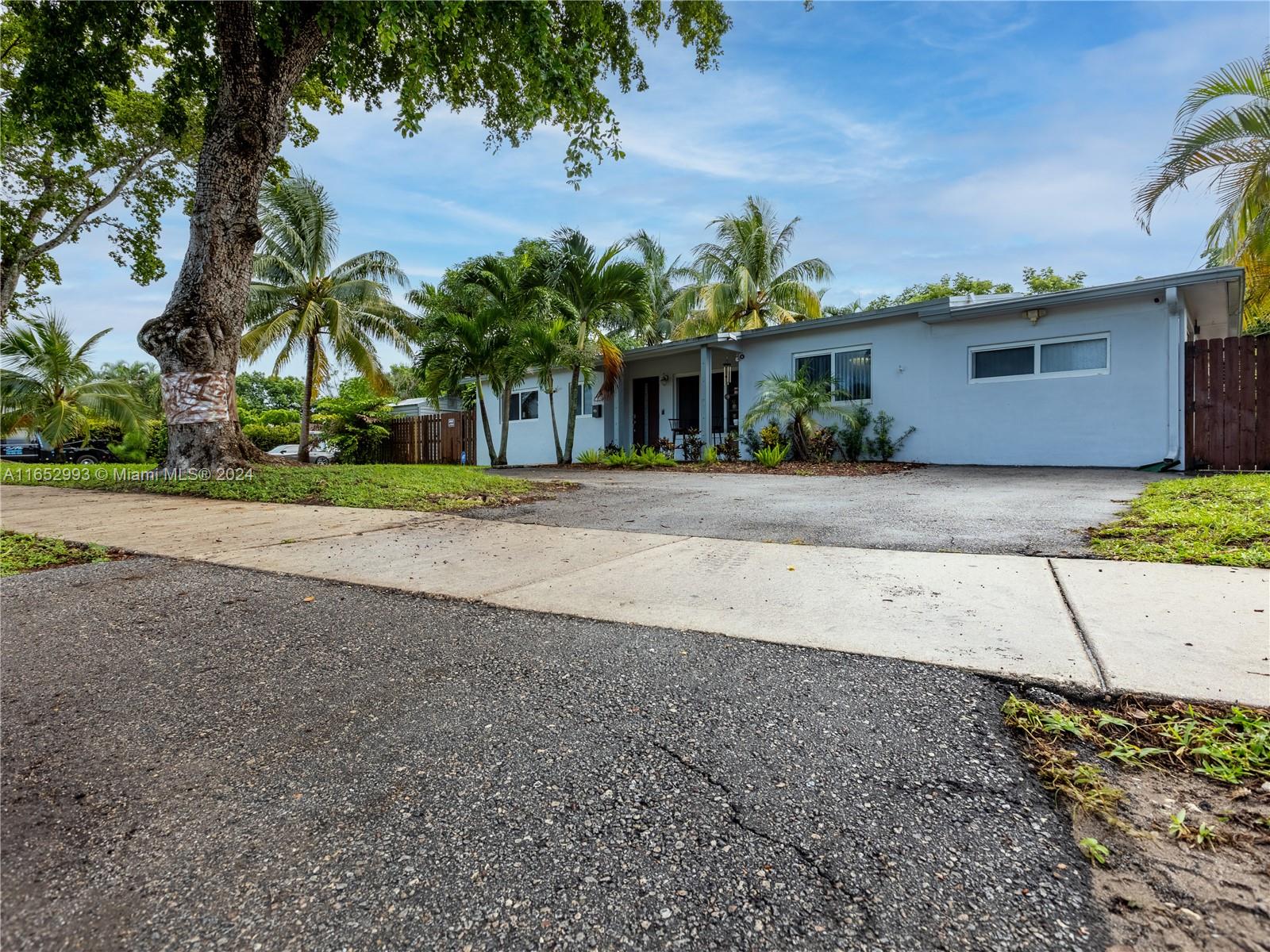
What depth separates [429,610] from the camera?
9.78 ft

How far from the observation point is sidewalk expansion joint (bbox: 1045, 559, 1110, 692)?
1971 mm

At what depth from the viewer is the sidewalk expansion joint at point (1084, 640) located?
197 centimetres

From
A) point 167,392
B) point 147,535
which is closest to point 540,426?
point 167,392

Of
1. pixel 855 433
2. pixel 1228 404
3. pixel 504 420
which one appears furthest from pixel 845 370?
pixel 504 420

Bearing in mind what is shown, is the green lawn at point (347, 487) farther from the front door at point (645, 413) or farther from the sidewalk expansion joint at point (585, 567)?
A: the front door at point (645, 413)

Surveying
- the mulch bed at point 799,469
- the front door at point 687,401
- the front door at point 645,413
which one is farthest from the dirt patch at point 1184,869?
the front door at point 645,413

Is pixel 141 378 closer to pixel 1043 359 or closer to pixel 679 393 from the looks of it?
pixel 679 393

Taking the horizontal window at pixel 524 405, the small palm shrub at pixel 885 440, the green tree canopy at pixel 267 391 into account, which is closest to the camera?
the small palm shrub at pixel 885 440

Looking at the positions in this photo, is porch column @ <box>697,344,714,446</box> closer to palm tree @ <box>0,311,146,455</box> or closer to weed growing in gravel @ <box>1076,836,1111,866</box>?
weed growing in gravel @ <box>1076,836,1111,866</box>

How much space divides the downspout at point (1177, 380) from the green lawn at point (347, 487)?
30.9 ft

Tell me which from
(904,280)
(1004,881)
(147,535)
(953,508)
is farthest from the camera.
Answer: (904,280)

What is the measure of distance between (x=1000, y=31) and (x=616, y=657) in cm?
1023

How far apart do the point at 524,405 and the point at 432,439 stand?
414 cm

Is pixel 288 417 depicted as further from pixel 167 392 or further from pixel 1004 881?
pixel 1004 881
